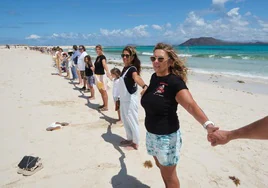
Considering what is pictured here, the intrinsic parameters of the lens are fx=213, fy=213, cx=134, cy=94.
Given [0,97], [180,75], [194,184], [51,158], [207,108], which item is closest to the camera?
[180,75]

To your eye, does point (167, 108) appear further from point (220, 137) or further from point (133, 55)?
point (133, 55)

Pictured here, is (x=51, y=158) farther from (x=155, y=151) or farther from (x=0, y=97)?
(x=0, y=97)

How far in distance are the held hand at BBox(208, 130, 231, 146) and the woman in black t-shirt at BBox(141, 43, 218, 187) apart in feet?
1.63

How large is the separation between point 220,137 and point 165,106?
2.18 ft

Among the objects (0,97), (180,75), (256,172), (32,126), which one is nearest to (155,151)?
(180,75)

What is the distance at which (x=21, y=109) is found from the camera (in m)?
7.31

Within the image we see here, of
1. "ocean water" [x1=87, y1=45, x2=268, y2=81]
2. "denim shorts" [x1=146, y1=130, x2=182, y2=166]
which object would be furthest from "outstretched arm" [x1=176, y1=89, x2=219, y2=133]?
"ocean water" [x1=87, y1=45, x2=268, y2=81]

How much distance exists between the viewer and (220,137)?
1999 mm

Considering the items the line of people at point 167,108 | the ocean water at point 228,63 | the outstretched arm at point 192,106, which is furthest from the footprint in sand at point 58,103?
the outstretched arm at point 192,106

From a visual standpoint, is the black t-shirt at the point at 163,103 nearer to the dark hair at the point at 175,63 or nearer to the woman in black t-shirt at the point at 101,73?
the dark hair at the point at 175,63

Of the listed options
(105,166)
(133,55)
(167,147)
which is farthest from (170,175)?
(133,55)

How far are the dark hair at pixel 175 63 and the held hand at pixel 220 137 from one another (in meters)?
0.78

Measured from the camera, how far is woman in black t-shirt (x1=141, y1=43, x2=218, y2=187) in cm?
239

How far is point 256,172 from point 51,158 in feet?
13.0
